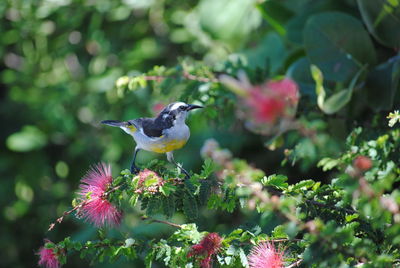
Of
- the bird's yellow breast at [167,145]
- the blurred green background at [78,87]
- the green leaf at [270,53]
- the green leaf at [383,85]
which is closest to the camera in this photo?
the bird's yellow breast at [167,145]

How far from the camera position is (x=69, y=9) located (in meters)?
3.79

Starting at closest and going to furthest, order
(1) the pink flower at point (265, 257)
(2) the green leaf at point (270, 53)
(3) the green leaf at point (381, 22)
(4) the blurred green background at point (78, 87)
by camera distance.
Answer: (1) the pink flower at point (265, 257) < (3) the green leaf at point (381, 22) < (2) the green leaf at point (270, 53) < (4) the blurred green background at point (78, 87)

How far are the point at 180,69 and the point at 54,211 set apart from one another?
6.81ft

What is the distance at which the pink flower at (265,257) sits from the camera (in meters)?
1.30

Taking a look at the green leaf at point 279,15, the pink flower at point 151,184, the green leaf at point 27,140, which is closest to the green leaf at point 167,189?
the pink flower at point 151,184

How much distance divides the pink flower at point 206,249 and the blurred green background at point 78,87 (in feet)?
5.57

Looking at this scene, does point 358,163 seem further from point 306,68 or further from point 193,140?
point 193,140

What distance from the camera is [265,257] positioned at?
1315 millimetres

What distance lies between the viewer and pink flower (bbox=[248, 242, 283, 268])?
1305mm

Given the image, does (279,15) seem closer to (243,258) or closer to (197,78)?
(197,78)

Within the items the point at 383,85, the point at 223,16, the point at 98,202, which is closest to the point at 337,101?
the point at 383,85

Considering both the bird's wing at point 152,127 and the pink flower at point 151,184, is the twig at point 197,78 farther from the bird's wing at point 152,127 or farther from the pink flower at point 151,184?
the pink flower at point 151,184

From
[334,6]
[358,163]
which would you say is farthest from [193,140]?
[358,163]

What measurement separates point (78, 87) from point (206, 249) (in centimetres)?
261
